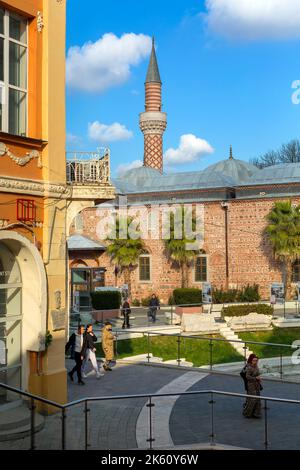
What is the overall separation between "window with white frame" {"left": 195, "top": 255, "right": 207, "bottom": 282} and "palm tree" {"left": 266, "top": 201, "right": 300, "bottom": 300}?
4506 millimetres

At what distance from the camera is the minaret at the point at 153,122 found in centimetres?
5223

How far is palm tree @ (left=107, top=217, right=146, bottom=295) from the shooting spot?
116ft

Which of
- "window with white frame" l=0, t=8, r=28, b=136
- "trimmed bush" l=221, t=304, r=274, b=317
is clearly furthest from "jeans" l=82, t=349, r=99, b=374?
"trimmed bush" l=221, t=304, r=274, b=317

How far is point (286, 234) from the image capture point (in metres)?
32.8

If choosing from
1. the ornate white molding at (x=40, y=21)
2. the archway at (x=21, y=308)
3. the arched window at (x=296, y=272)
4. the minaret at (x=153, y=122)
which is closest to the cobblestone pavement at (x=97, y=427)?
the archway at (x=21, y=308)

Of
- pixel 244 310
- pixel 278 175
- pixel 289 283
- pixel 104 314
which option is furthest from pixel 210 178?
pixel 104 314

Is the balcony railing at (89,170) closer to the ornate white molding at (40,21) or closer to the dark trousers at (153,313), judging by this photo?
the ornate white molding at (40,21)

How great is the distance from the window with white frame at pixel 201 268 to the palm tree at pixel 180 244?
0.51 m

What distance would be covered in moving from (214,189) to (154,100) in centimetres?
1902

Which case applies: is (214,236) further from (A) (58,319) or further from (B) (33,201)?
(B) (33,201)

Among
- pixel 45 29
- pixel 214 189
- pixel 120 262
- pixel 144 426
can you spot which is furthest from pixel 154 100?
pixel 144 426

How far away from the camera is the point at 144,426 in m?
9.84

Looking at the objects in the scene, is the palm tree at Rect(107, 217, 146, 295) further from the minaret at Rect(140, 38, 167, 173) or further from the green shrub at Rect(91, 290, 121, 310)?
the minaret at Rect(140, 38, 167, 173)
